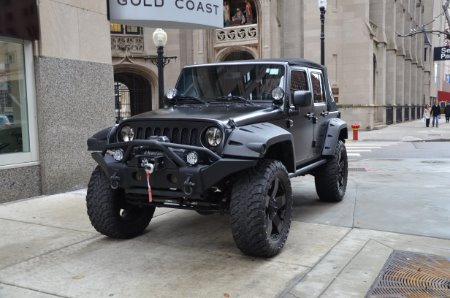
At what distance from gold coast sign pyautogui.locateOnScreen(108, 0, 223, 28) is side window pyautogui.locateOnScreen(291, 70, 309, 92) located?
397cm

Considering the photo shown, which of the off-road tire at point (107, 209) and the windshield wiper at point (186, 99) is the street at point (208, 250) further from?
the windshield wiper at point (186, 99)

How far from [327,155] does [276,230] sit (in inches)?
88.7

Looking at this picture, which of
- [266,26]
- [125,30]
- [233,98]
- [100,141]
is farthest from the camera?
[125,30]

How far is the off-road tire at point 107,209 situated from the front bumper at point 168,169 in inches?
15.9

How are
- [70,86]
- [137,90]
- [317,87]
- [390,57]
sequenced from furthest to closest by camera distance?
[390,57]
[137,90]
[70,86]
[317,87]

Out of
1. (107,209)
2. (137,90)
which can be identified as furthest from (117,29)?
(107,209)

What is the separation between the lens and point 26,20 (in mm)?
7621

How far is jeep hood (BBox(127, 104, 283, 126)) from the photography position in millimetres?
4777

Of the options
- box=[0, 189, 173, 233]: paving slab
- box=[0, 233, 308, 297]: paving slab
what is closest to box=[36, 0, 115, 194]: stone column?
box=[0, 189, 173, 233]: paving slab

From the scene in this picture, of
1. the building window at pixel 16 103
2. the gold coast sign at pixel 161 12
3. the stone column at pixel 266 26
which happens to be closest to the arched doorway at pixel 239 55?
the stone column at pixel 266 26

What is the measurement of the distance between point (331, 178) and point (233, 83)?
2252 millimetres

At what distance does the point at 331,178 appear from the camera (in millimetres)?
7109

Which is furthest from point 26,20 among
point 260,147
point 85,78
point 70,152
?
point 260,147

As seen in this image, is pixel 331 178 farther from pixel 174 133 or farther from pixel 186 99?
pixel 174 133
